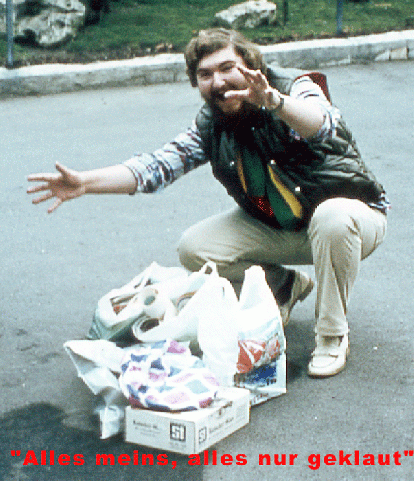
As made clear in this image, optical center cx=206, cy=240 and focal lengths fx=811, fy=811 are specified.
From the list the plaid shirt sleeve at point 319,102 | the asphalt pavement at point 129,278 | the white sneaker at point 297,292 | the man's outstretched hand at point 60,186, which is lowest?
the asphalt pavement at point 129,278

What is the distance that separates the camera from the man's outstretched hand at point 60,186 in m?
3.07

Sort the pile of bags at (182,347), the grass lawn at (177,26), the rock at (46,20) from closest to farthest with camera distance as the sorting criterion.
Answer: the pile of bags at (182,347), the grass lawn at (177,26), the rock at (46,20)

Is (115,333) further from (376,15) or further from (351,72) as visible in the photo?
(376,15)

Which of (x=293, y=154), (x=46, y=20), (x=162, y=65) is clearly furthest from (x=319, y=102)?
(x=46, y=20)

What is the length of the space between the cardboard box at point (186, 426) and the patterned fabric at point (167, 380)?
0.03 metres

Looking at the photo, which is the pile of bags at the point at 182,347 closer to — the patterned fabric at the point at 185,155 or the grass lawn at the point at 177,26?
the patterned fabric at the point at 185,155

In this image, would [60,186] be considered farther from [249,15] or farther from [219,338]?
[249,15]

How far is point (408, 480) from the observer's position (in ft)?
8.49

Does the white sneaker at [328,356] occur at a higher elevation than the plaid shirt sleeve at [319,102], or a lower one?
lower

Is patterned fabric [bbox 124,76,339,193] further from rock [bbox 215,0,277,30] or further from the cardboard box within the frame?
rock [bbox 215,0,277,30]

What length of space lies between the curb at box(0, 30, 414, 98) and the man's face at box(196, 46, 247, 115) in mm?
5202

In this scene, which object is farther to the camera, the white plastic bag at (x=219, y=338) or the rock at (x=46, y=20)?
the rock at (x=46, y=20)

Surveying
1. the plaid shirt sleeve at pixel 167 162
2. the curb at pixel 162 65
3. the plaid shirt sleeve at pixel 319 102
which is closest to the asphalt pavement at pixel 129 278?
the curb at pixel 162 65

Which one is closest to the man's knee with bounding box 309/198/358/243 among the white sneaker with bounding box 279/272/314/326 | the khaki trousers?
the khaki trousers
